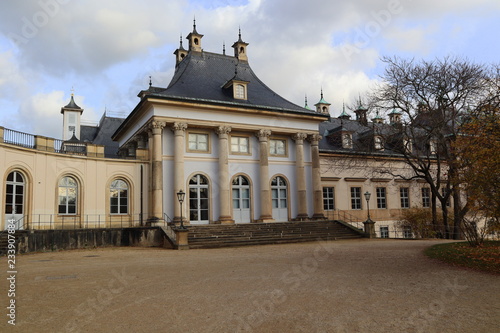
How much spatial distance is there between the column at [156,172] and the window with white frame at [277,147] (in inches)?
309

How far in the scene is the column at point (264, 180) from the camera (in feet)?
89.7

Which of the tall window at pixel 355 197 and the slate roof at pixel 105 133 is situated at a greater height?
→ the slate roof at pixel 105 133

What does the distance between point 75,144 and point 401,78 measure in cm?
1961

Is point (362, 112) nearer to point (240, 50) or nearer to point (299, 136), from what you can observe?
point (299, 136)

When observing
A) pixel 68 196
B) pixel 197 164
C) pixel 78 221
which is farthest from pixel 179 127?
pixel 78 221

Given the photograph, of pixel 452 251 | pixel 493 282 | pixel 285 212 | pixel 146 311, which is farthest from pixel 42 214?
pixel 493 282

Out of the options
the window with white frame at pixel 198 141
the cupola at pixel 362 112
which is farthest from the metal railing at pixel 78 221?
the cupola at pixel 362 112

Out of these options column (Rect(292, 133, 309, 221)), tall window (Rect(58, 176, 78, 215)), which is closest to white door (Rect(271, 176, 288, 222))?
column (Rect(292, 133, 309, 221))

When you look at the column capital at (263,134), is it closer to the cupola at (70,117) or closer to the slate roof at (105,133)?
the slate roof at (105,133)

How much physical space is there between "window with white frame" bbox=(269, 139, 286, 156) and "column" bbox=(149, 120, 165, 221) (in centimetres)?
786

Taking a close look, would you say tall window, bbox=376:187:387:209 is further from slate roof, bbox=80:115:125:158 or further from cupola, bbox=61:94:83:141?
cupola, bbox=61:94:83:141

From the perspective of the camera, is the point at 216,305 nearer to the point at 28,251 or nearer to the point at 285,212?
the point at 28,251

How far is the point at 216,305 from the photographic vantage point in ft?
24.1

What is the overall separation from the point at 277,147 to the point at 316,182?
3.60 meters
